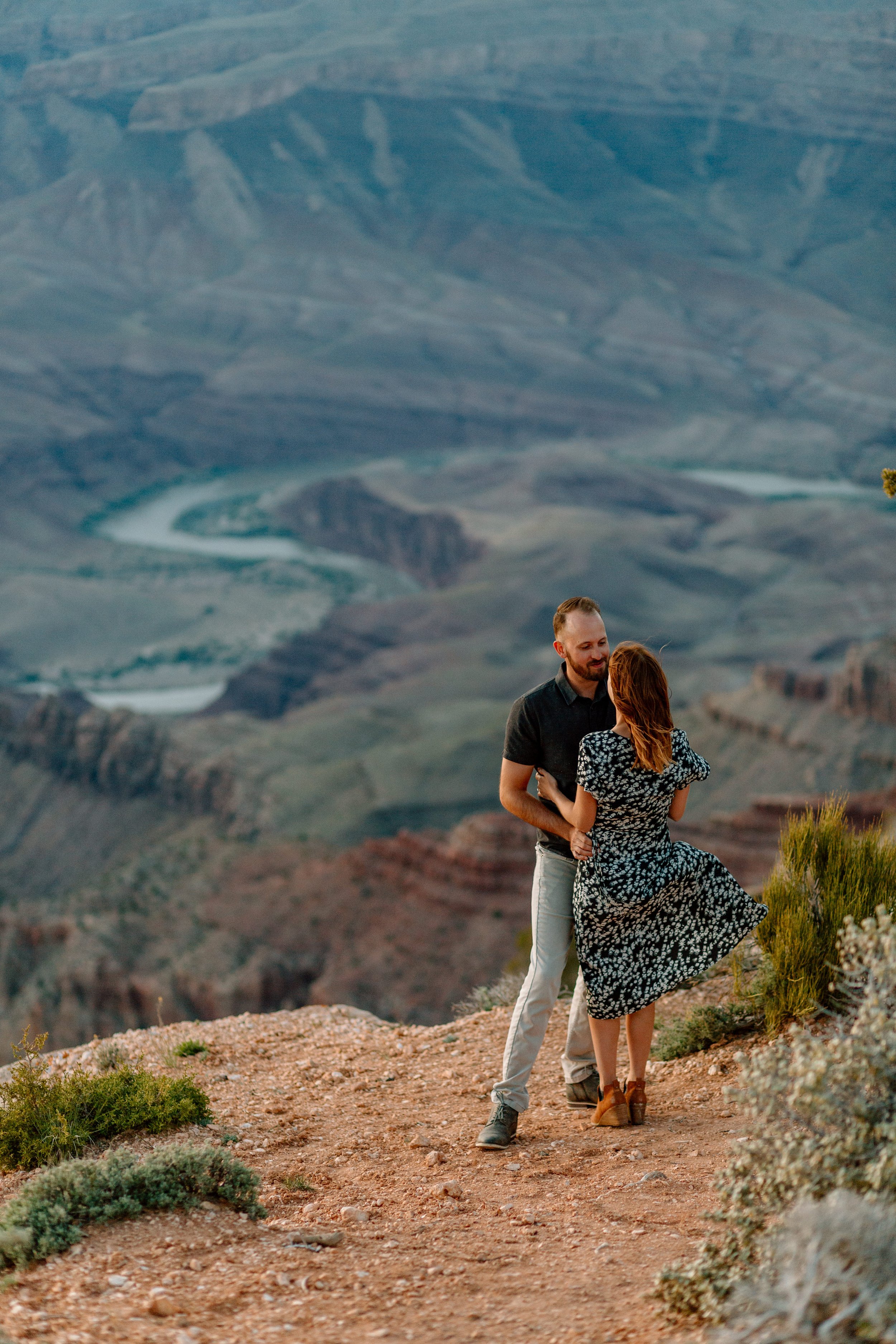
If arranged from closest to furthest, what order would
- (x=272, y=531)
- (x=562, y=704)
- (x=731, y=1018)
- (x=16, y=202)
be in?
(x=562, y=704), (x=731, y=1018), (x=272, y=531), (x=16, y=202)

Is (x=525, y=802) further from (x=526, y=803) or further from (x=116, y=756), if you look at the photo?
(x=116, y=756)

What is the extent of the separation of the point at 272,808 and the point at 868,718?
78.1 feet

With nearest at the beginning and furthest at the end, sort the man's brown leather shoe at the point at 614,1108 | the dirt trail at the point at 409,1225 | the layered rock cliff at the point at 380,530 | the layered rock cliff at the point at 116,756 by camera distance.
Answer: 1. the dirt trail at the point at 409,1225
2. the man's brown leather shoe at the point at 614,1108
3. the layered rock cliff at the point at 116,756
4. the layered rock cliff at the point at 380,530

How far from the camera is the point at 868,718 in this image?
50906 mm

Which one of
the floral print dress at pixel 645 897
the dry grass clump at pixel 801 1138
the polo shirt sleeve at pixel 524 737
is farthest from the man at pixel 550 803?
the dry grass clump at pixel 801 1138

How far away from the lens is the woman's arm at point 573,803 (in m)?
4.80

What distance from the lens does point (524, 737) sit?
5043 mm

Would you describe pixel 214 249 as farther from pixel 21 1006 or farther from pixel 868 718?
pixel 21 1006

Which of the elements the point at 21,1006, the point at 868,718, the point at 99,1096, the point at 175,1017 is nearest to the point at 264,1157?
the point at 99,1096

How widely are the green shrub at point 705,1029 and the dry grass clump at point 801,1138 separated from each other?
255 cm

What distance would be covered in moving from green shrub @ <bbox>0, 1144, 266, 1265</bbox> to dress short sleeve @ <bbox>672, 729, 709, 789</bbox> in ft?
7.05

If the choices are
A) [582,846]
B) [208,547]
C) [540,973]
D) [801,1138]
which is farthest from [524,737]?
[208,547]

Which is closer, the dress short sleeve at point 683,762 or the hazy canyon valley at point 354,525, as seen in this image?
the dress short sleeve at point 683,762

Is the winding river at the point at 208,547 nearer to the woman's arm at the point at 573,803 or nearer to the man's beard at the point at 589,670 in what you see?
the woman's arm at the point at 573,803
